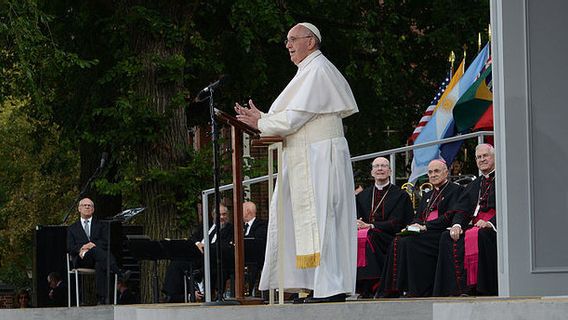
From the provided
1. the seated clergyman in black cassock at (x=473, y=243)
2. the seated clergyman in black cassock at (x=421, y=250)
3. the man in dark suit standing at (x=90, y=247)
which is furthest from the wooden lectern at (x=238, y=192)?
the man in dark suit standing at (x=90, y=247)

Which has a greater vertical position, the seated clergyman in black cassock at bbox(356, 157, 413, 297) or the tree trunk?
the tree trunk

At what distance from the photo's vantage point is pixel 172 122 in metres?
24.0

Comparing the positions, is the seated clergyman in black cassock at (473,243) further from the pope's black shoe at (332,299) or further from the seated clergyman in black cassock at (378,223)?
the pope's black shoe at (332,299)

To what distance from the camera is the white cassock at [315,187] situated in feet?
37.5

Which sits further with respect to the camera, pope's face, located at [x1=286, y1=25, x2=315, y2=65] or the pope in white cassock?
pope's face, located at [x1=286, y1=25, x2=315, y2=65]

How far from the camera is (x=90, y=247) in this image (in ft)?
64.0

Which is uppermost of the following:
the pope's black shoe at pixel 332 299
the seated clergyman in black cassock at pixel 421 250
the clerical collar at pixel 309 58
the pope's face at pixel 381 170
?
the clerical collar at pixel 309 58

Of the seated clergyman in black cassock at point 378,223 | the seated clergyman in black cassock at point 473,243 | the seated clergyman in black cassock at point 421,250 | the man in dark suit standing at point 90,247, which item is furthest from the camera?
the man in dark suit standing at point 90,247

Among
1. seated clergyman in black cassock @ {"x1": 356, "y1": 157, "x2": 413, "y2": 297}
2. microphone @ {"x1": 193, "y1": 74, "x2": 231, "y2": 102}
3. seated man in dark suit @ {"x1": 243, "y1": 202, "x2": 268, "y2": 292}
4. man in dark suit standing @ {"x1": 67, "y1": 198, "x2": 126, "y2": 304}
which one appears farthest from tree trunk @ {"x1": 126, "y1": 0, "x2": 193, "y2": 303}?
microphone @ {"x1": 193, "y1": 74, "x2": 231, "y2": 102}

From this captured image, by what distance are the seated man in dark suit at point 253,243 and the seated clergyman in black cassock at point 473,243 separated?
280 centimetres

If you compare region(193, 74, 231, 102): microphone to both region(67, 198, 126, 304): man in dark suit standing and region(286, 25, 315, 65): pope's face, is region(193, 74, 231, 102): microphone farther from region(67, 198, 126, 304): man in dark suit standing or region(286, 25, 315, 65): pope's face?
region(67, 198, 126, 304): man in dark suit standing

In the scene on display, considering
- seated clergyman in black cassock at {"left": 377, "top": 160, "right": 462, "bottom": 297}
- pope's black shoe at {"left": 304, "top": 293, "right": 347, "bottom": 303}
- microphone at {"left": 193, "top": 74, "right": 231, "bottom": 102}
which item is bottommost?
pope's black shoe at {"left": 304, "top": 293, "right": 347, "bottom": 303}

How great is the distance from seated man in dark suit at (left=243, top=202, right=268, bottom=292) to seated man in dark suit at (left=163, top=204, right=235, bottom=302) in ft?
0.83

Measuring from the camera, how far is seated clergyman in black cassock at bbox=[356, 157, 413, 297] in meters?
16.2
